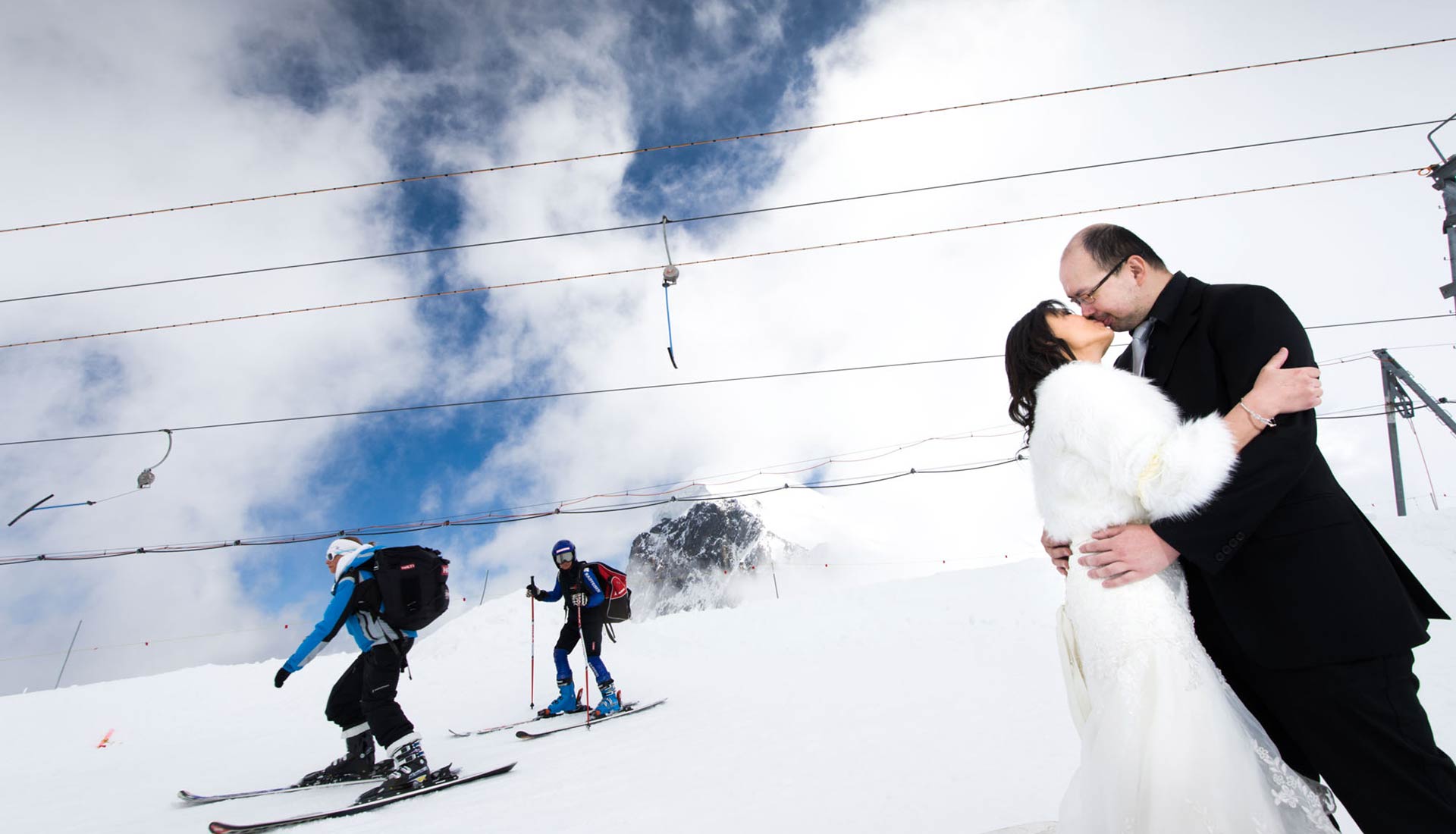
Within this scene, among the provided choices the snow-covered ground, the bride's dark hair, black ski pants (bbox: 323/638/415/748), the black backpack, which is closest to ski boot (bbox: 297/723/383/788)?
the snow-covered ground

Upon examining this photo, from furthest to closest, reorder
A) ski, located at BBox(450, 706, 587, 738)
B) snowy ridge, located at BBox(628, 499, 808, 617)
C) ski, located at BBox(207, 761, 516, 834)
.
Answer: snowy ridge, located at BBox(628, 499, 808, 617) < ski, located at BBox(450, 706, 587, 738) < ski, located at BBox(207, 761, 516, 834)

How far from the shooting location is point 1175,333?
1.79 metres

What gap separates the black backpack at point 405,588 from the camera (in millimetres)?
5062

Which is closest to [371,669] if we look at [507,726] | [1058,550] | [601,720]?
[601,720]

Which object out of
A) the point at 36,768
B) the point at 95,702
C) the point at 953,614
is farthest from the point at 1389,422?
the point at 95,702

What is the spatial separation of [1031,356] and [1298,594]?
806 mm

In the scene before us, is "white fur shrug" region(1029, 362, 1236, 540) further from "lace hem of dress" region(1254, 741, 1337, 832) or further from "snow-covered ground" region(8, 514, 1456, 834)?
"snow-covered ground" region(8, 514, 1456, 834)

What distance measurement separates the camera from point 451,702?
407 inches

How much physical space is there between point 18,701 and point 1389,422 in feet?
96.2

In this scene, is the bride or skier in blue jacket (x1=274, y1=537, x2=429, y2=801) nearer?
the bride

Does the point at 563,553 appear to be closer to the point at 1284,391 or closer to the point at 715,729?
the point at 715,729

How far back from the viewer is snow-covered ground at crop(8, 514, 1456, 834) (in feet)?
11.6

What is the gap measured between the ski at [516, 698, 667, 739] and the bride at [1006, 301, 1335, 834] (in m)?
6.09

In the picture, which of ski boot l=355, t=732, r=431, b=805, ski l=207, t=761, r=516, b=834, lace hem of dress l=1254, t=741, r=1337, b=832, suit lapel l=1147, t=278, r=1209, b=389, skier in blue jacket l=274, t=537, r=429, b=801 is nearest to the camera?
lace hem of dress l=1254, t=741, r=1337, b=832
